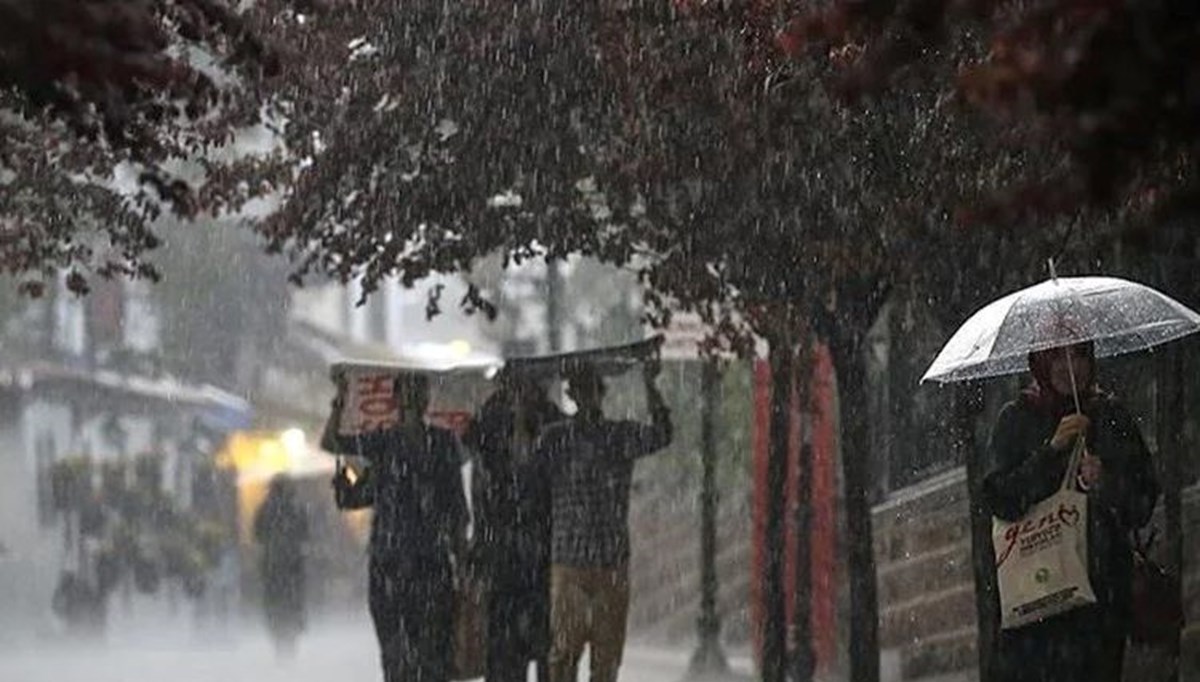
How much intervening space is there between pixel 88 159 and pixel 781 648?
15.7 feet

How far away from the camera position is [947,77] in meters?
8.88

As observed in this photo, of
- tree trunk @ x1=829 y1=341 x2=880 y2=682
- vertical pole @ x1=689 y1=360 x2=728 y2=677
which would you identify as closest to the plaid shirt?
tree trunk @ x1=829 y1=341 x2=880 y2=682

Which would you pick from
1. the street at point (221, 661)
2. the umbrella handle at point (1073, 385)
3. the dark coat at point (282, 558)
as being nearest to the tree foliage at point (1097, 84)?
the umbrella handle at point (1073, 385)

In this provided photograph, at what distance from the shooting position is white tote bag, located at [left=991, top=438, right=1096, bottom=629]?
7.94 m

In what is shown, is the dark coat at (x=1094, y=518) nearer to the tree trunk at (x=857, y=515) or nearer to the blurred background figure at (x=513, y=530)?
the tree trunk at (x=857, y=515)

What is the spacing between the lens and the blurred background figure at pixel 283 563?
23.0 metres

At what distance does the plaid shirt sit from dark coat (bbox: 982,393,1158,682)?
4.08m

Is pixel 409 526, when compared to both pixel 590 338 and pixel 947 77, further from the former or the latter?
pixel 590 338

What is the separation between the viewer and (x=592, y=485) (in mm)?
12016

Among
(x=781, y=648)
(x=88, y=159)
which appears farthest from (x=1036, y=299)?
(x=781, y=648)

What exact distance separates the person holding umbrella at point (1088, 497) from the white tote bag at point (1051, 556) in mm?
29

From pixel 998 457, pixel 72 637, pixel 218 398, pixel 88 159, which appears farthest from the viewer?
pixel 218 398

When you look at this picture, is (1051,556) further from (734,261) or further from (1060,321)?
(734,261)

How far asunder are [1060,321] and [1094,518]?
0.97 meters
